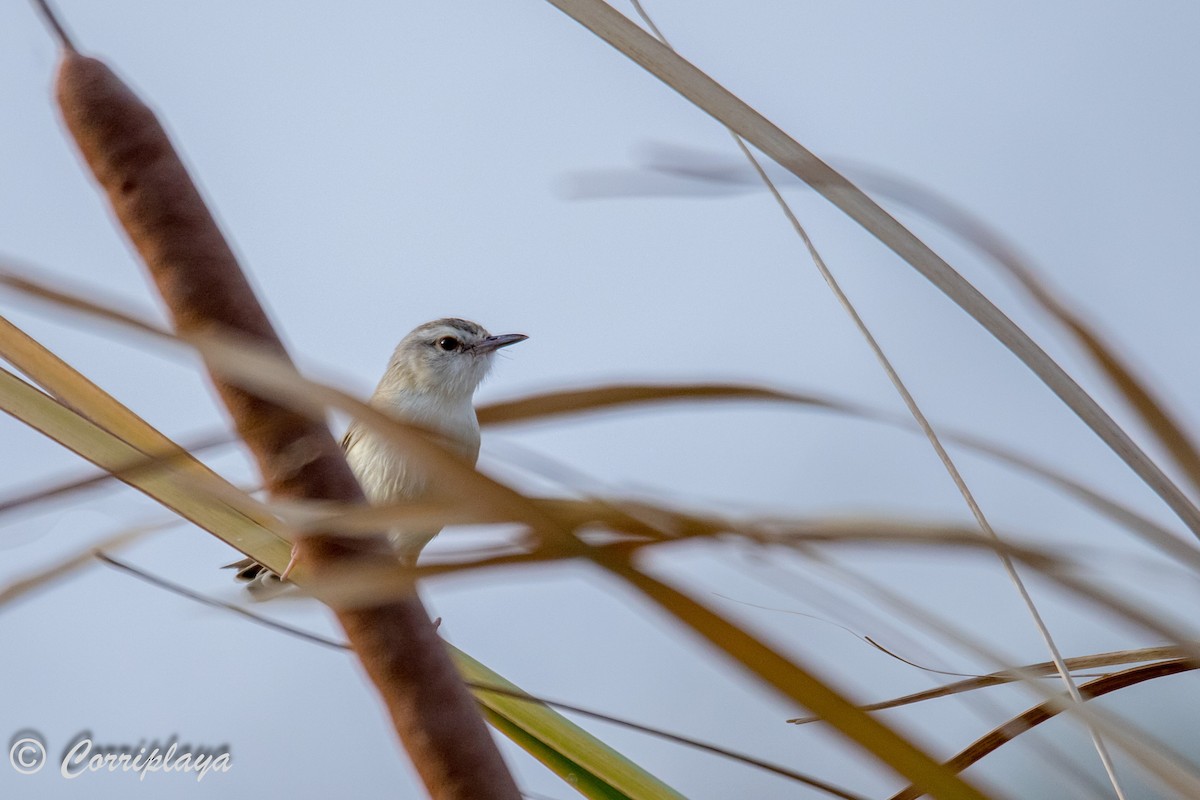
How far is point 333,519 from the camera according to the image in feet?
1.51

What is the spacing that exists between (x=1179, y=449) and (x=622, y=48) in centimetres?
36

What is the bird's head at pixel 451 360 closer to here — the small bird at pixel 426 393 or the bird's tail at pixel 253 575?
the small bird at pixel 426 393

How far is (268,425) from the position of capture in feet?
1.89

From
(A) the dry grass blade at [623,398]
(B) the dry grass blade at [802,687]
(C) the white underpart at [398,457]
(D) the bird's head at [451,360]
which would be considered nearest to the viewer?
(B) the dry grass blade at [802,687]

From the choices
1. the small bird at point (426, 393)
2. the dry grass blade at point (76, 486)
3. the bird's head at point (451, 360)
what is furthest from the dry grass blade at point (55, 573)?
the bird's head at point (451, 360)

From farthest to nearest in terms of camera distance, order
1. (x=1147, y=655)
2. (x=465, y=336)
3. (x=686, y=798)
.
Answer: (x=465, y=336) < (x=686, y=798) < (x=1147, y=655)

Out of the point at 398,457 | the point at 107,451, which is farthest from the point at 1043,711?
the point at 398,457

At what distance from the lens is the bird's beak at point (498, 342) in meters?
4.03

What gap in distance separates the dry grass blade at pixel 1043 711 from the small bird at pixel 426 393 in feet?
8.49

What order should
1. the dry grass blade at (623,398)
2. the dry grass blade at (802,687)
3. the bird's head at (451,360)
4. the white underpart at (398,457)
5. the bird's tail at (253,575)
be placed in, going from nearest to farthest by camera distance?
the dry grass blade at (802,687) < the dry grass blade at (623,398) < the bird's tail at (253,575) < the white underpart at (398,457) < the bird's head at (451,360)

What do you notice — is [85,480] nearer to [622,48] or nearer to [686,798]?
[622,48]

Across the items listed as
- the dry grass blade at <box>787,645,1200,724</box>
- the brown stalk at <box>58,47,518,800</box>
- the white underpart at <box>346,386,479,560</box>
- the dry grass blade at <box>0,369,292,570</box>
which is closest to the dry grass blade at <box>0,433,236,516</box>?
the brown stalk at <box>58,47,518,800</box>

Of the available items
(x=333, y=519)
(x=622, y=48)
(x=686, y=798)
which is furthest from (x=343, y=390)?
(x=686, y=798)

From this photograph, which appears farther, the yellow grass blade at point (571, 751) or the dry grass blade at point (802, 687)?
the yellow grass blade at point (571, 751)
